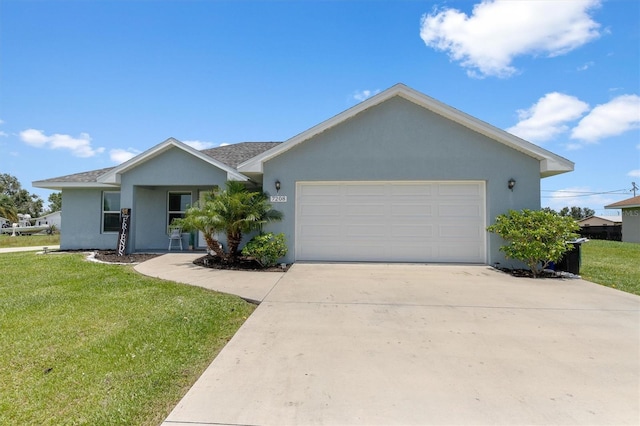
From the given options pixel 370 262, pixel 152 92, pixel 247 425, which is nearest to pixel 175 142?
pixel 152 92

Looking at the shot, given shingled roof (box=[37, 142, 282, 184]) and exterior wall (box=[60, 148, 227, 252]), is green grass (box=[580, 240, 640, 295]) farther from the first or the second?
exterior wall (box=[60, 148, 227, 252])

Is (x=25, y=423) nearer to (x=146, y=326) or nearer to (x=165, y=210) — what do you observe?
(x=146, y=326)

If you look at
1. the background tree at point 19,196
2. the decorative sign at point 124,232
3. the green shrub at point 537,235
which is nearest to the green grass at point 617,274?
the green shrub at point 537,235

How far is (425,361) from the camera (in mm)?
3451

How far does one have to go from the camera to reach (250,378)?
3.08 m

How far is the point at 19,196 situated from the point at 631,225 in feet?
288

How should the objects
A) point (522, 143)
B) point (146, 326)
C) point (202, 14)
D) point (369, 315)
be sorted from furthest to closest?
point (202, 14) → point (522, 143) → point (369, 315) → point (146, 326)

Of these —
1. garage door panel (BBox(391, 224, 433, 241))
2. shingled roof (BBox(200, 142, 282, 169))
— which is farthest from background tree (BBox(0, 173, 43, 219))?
garage door panel (BBox(391, 224, 433, 241))

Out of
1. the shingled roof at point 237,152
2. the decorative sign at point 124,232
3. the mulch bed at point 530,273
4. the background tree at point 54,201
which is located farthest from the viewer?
the background tree at point 54,201

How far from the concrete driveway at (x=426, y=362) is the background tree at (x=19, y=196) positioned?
73825 mm

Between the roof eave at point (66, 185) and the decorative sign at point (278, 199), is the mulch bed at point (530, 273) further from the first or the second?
the roof eave at point (66, 185)

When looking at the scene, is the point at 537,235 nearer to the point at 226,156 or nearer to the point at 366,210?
the point at 366,210

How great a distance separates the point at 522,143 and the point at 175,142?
1110 cm

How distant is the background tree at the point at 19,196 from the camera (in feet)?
187
